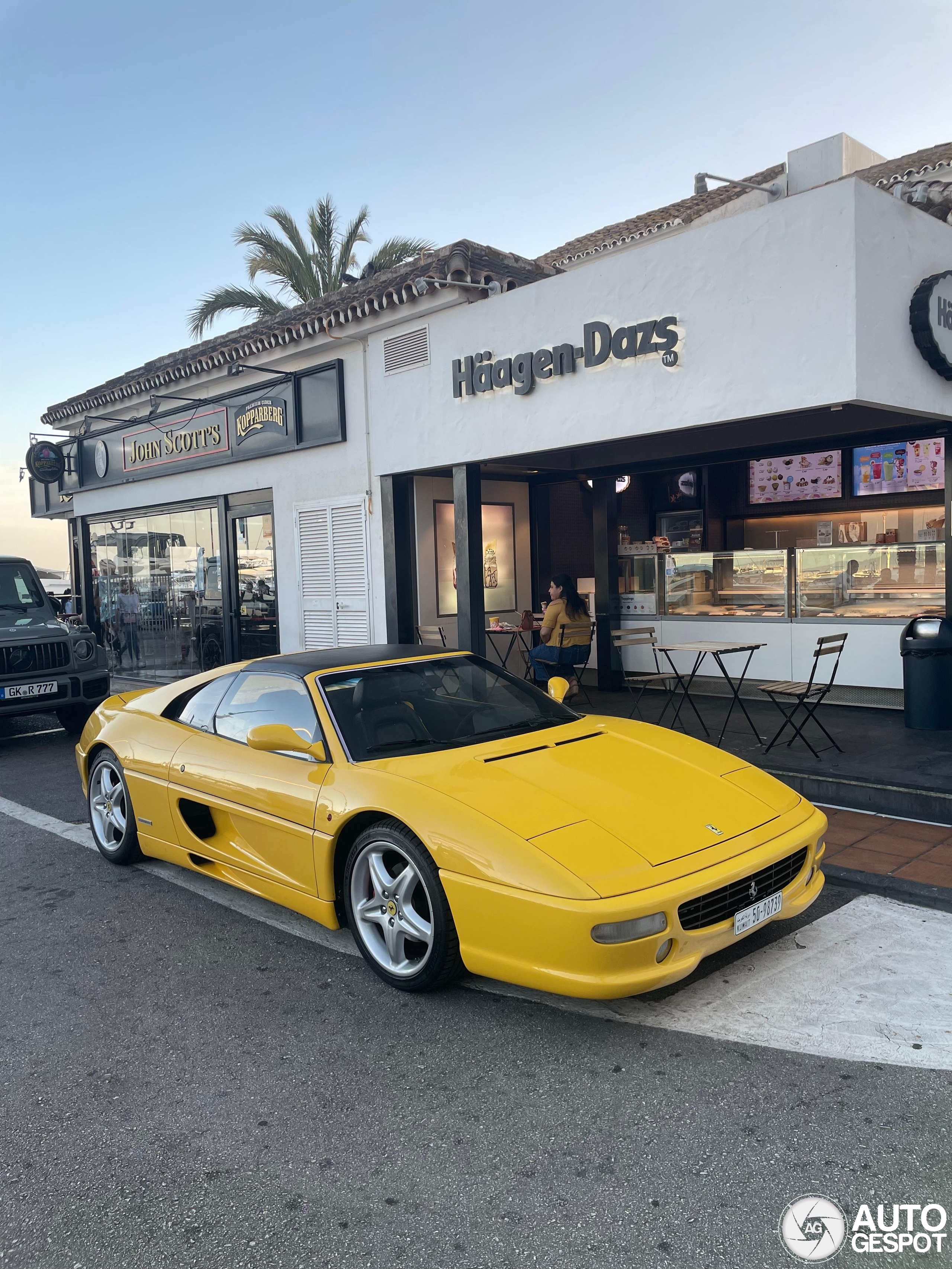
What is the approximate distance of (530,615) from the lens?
11.6m

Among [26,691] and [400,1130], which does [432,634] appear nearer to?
[26,691]

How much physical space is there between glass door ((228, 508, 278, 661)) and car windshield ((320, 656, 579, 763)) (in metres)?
7.68

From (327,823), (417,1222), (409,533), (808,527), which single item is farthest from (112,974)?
(808,527)

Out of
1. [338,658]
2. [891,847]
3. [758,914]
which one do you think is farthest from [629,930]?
[891,847]

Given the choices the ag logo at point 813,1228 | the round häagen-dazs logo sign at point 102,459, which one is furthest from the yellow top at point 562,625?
the round häagen-dazs logo sign at point 102,459

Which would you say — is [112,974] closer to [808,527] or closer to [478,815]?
[478,815]

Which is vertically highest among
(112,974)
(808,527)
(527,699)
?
(808,527)

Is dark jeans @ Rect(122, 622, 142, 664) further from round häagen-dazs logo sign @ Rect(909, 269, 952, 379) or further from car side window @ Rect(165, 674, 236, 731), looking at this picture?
round häagen-dazs logo sign @ Rect(909, 269, 952, 379)

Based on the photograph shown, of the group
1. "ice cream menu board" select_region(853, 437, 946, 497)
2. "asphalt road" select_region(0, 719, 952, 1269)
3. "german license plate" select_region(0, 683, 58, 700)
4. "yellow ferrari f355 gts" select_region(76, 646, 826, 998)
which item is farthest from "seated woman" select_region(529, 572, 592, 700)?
"ice cream menu board" select_region(853, 437, 946, 497)

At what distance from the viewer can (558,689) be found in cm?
494

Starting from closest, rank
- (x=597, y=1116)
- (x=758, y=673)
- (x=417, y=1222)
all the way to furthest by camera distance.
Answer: (x=417, y=1222)
(x=597, y=1116)
(x=758, y=673)

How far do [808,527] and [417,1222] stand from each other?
519 inches

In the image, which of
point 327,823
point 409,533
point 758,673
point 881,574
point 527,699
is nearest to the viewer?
point 327,823

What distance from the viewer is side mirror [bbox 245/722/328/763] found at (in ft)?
13.4
